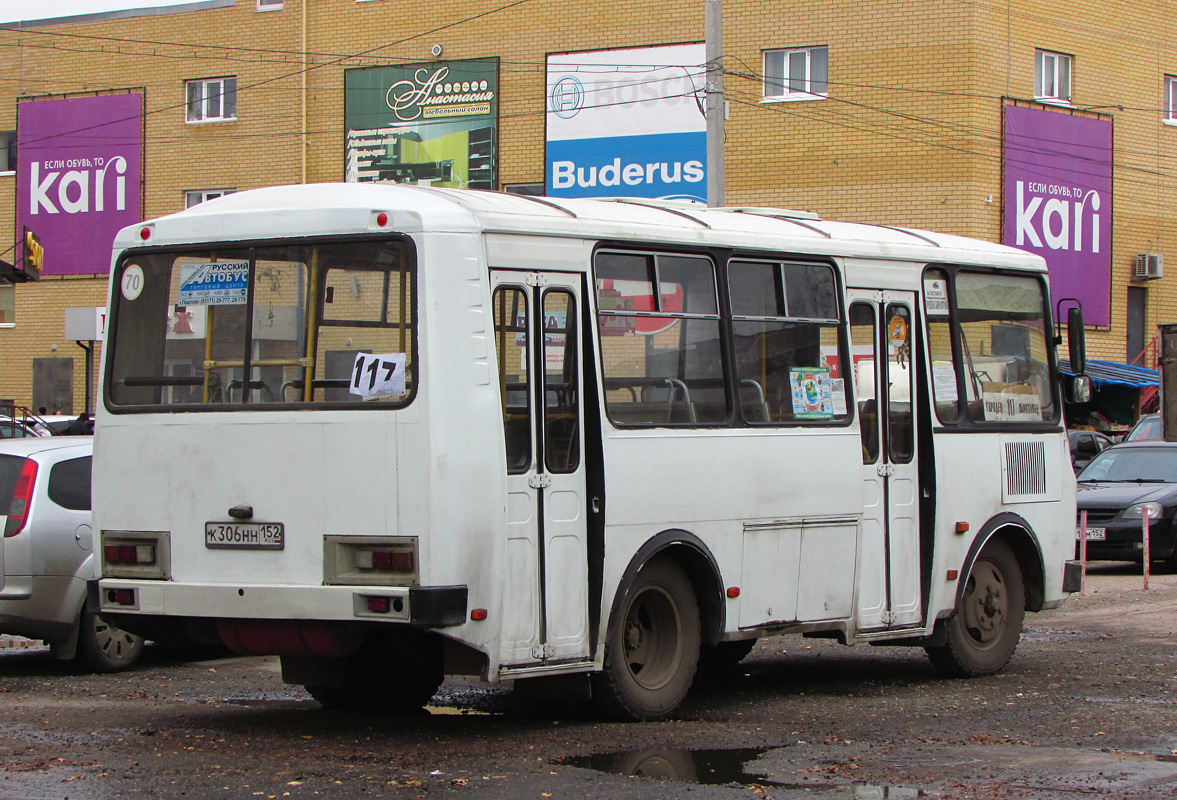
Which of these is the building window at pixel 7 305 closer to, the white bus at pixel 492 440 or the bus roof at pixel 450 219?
the bus roof at pixel 450 219

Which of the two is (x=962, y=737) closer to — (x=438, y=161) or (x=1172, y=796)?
(x=1172, y=796)

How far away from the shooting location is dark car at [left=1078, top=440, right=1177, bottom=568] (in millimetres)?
18688

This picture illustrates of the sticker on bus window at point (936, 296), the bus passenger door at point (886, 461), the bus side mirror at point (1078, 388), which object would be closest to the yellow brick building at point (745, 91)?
the bus side mirror at point (1078, 388)

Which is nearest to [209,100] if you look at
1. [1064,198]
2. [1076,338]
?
[1064,198]

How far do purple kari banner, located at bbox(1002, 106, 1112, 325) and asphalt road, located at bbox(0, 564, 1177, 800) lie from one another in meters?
20.3

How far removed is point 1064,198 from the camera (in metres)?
31.4

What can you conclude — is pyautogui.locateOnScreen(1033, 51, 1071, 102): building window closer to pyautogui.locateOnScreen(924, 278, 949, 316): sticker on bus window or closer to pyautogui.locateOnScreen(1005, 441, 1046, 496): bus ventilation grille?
pyautogui.locateOnScreen(1005, 441, 1046, 496): bus ventilation grille

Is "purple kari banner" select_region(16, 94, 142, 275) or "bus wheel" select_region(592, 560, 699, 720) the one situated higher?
"purple kari banner" select_region(16, 94, 142, 275)

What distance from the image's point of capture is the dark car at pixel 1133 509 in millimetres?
18688

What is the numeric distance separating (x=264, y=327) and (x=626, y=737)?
272cm

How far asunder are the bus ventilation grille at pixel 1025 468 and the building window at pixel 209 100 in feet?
90.7

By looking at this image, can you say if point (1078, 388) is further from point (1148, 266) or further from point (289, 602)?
point (1148, 266)

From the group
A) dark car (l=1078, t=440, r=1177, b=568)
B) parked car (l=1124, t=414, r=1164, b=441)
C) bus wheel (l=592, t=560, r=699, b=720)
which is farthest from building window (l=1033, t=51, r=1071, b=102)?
bus wheel (l=592, t=560, r=699, b=720)

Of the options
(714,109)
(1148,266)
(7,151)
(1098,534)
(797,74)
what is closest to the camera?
(1098,534)
